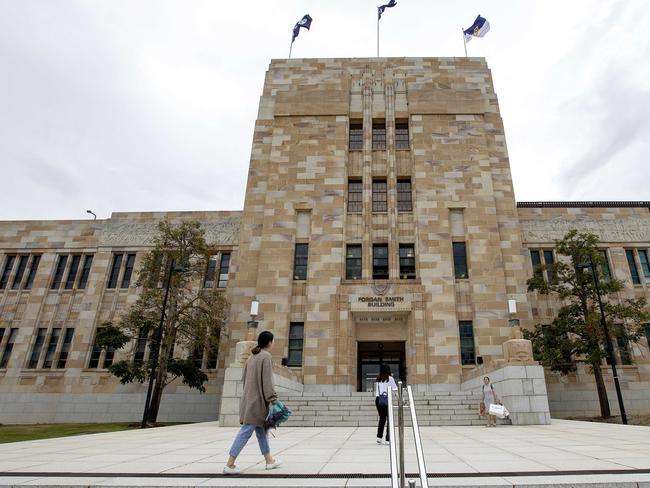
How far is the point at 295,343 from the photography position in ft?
74.2

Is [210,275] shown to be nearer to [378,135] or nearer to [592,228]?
[378,135]

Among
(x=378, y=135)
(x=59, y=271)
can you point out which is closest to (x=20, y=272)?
(x=59, y=271)

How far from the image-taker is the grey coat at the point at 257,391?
599cm

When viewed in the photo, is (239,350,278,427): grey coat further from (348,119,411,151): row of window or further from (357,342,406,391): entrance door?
(348,119,411,151): row of window

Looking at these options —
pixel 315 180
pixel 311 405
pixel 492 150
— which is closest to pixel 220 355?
pixel 311 405

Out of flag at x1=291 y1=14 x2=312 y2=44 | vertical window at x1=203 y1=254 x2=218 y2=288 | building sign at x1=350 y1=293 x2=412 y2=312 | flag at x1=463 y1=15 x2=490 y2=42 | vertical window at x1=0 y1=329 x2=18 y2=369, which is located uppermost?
flag at x1=291 y1=14 x2=312 y2=44

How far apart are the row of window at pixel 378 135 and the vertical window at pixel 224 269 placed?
10814 mm

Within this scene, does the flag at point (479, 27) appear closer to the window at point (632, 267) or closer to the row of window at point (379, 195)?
the row of window at point (379, 195)

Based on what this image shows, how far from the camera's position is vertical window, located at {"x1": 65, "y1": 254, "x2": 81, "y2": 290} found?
2816cm

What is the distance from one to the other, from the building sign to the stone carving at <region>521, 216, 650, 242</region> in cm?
983

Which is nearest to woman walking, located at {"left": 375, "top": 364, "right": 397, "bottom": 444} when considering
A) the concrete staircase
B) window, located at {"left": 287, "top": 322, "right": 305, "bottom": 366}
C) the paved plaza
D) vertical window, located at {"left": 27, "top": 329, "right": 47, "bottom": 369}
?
the paved plaza

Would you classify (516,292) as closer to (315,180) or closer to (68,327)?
(315,180)

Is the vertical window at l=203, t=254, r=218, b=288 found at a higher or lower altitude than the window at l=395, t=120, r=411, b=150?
lower

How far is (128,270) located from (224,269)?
6400mm
